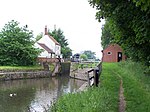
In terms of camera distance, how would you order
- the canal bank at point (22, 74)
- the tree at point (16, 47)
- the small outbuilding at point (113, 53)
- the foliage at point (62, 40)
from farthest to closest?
the foliage at point (62, 40), the small outbuilding at point (113, 53), the tree at point (16, 47), the canal bank at point (22, 74)

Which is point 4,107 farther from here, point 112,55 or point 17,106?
point 112,55

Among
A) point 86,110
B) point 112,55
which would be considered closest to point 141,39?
point 86,110

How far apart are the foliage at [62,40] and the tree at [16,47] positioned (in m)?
36.5

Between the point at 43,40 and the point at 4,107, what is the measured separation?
56.2 m

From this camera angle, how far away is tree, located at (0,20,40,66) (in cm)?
4969

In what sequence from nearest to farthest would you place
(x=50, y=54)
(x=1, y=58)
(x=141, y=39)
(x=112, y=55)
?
(x=141, y=39) < (x=1, y=58) < (x=112, y=55) < (x=50, y=54)

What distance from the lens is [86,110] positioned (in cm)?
884

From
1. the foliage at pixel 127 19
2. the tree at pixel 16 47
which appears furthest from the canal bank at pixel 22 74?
the foliage at pixel 127 19

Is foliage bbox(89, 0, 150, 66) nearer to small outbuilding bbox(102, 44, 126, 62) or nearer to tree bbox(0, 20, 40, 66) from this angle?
tree bbox(0, 20, 40, 66)

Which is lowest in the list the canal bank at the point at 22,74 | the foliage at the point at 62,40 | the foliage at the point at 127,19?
the canal bank at the point at 22,74

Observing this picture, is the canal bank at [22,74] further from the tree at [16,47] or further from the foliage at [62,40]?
the foliage at [62,40]

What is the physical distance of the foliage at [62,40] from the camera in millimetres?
89438

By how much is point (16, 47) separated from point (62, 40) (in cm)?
4175

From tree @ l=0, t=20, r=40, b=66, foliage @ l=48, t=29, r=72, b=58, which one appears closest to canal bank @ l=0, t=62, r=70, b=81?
tree @ l=0, t=20, r=40, b=66
